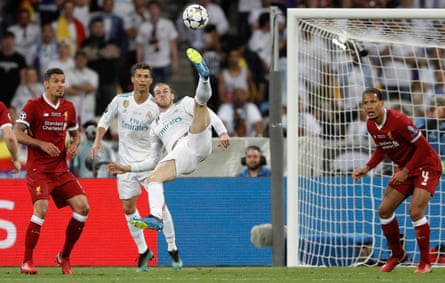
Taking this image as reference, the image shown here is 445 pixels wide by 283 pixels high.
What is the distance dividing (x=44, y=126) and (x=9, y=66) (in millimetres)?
7634

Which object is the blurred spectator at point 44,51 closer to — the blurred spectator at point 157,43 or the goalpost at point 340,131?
the blurred spectator at point 157,43

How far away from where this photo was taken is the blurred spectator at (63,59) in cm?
2022

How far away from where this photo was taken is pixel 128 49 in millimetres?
20906

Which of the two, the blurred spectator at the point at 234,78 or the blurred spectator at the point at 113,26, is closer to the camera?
the blurred spectator at the point at 234,78

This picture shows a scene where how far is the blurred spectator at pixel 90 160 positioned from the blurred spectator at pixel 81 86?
294cm

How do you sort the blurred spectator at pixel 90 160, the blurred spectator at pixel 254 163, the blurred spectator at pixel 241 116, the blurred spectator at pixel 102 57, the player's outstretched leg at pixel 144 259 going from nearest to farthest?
1. the player's outstretched leg at pixel 144 259
2. the blurred spectator at pixel 254 163
3. the blurred spectator at pixel 90 160
4. the blurred spectator at pixel 241 116
5. the blurred spectator at pixel 102 57

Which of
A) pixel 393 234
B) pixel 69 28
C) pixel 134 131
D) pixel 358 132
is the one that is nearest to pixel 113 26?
pixel 69 28

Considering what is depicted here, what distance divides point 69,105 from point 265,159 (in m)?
3.90

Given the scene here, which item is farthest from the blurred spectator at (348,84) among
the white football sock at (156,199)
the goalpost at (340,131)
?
the white football sock at (156,199)

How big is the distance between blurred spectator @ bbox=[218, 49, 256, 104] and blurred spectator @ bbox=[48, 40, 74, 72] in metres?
2.65

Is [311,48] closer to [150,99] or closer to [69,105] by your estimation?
[150,99]

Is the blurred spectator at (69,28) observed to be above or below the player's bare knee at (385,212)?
above

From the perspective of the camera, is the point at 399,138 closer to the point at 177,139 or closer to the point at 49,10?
the point at 177,139

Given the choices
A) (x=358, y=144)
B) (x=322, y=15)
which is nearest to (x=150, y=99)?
(x=322, y=15)
